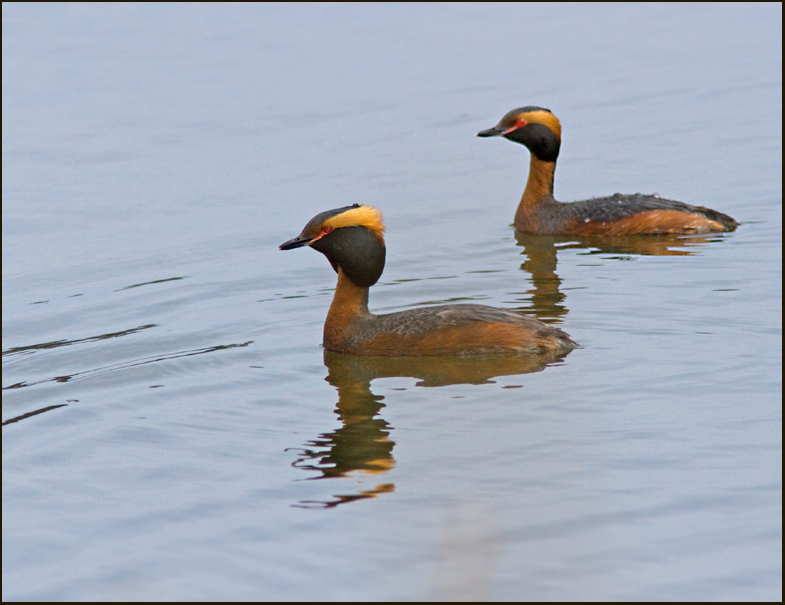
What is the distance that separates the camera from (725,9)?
32.2 m

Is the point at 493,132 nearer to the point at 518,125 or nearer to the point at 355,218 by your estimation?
the point at 518,125

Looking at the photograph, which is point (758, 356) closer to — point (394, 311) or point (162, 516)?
point (394, 311)

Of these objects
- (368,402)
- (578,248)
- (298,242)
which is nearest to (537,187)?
(578,248)

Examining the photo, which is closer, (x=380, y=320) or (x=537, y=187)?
(x=380, y=320)

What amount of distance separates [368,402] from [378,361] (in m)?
1.27

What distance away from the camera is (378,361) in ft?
36.6

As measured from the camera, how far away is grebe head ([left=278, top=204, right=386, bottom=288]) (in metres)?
11.2

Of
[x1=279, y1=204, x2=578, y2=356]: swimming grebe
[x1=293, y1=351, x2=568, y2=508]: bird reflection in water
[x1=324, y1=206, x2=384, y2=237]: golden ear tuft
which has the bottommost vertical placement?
[x1=293, y1=351, x2=568, y2=508]: bird reflection in water

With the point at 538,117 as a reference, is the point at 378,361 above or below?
below

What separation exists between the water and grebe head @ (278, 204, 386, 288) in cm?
87

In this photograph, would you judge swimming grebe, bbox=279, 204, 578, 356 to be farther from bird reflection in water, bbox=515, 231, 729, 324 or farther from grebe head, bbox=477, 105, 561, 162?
grebe head, bbox=477, 105, 561, 162

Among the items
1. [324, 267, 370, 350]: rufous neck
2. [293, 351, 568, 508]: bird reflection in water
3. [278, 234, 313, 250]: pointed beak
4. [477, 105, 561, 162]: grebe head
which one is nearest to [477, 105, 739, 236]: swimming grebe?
[477, 105, 561, 162]: grebe head

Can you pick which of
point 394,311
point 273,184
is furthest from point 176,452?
point 273,184

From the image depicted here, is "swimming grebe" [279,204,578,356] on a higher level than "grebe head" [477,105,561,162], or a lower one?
lower
